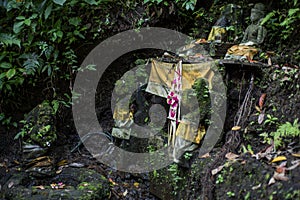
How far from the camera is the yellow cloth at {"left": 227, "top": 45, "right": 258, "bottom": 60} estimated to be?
3935 millimetres

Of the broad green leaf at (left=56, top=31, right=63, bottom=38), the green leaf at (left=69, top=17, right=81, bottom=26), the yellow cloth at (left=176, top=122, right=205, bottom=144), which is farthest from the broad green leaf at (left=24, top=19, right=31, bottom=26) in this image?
the yellow cloth at (left=176, top=122, right=205, bottom=144)

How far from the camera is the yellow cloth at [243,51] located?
393 centimetres

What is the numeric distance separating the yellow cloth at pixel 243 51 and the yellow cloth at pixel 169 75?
0.34m

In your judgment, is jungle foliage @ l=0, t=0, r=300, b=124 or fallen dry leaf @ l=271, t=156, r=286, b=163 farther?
jungle foliage @ l=0, t=0, r=300, b=124

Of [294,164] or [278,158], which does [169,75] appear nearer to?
[278,158]

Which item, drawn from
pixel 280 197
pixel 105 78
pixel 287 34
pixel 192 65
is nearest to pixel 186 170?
pixel 192 65

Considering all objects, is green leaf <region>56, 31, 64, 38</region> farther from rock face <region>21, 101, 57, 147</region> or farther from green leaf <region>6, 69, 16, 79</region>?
rock face <region>21, 101, 57, 147</region>

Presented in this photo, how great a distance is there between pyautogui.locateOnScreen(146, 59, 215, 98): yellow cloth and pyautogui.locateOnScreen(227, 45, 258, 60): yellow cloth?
0.34m

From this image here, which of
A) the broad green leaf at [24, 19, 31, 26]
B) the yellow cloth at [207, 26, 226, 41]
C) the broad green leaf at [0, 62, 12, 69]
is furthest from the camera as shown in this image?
the broad green leaf at [0, 62, 12, 69]

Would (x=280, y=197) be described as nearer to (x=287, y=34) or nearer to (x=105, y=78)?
(x=287, y=34)

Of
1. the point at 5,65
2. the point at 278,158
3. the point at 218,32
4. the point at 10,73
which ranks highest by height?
the point at 218,32

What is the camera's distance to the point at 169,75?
440 cm

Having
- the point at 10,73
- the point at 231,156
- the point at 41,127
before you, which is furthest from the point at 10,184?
the point at 231,156

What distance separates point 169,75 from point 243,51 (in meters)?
0.98
